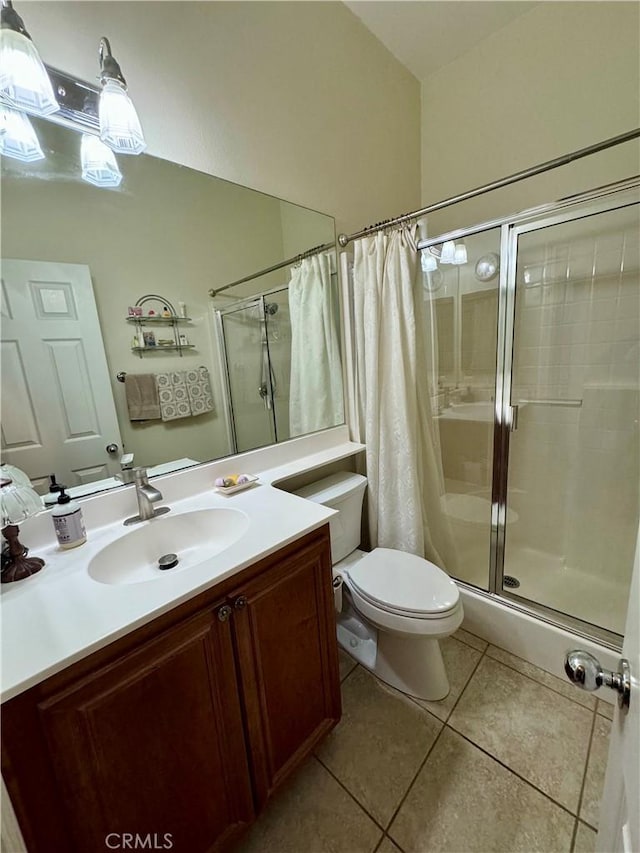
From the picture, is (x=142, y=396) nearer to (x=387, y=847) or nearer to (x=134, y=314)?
(x=134, y=314)

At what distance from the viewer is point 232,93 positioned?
1.28 meters

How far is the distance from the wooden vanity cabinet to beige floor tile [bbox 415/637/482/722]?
20.5 inches

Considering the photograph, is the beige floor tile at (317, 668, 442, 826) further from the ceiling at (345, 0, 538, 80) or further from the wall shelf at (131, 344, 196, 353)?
the ceiling at (345, 0, 538, 80)

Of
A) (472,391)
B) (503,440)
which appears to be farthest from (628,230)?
(503,440)

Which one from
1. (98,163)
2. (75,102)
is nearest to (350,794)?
(98,163)

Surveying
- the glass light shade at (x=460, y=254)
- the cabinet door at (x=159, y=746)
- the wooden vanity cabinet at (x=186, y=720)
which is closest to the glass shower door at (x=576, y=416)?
the glass light shade at (x=460, y=254)

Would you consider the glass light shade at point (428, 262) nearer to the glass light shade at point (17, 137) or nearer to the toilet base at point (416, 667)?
the glass light shade at point (17, 137)

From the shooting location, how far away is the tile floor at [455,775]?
38.2 inches

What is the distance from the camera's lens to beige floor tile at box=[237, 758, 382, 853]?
97 cm

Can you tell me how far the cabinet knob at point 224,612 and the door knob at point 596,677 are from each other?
0.65 meters

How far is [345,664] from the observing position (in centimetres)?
154

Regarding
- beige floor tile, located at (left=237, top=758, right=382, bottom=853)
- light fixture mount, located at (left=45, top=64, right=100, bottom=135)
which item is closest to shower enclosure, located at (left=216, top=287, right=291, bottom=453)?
light fixture mount, located at (left=45, top=64, right=100, bottom=135)

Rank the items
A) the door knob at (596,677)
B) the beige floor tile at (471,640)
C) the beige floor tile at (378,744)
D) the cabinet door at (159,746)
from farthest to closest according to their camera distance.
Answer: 1. the beige floor tile at (471,640)
2. the beige floor tile at (378,744)
3. the cabinet door at (159,746)
4. the door knob at (596,677)

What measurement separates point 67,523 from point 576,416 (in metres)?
2.30
